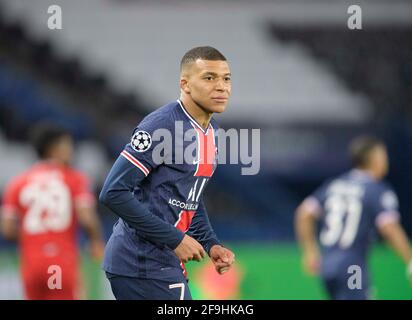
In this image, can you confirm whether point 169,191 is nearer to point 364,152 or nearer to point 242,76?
point 364,152

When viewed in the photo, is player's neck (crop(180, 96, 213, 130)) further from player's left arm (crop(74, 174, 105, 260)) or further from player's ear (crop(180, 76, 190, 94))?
player's left arm (crop(74, 174, 105, 260))

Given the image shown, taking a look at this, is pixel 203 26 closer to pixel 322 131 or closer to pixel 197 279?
pixel 322 131

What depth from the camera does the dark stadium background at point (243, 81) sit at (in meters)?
12.3

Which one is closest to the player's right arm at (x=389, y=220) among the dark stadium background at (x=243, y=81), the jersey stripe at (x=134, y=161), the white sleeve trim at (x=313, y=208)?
the white sleeve trim at (x=313, y=208)

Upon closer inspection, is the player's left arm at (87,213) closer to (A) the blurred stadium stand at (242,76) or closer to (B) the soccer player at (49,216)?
(B) the soccer player at (49,216)

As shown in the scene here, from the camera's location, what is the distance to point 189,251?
3.89 m

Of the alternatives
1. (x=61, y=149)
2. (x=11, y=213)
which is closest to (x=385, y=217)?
(x=61, y=149)

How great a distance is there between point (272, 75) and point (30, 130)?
364 centimetres

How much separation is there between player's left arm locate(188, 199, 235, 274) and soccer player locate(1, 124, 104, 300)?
2.82 metres

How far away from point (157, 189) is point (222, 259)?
1.43 feet

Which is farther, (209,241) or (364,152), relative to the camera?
(364,152)

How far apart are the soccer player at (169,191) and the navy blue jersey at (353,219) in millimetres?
3128

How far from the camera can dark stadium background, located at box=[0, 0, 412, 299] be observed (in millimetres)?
12258
